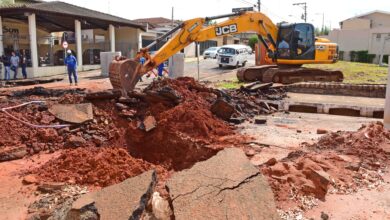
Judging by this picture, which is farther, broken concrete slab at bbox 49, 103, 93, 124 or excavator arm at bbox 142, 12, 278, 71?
excavator arm at bbox 142, 12, 278, 71

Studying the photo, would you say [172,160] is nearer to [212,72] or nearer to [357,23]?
[212,72]

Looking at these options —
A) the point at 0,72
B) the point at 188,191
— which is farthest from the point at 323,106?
the point at 0,72

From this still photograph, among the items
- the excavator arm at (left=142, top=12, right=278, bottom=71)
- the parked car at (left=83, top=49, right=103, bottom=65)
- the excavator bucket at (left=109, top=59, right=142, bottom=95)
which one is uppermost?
the excavator arm at (left=142, top=12, right=278, bottom=71)

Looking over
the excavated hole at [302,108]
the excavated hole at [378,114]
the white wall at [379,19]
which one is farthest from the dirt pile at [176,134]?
the white wall at [379,19]

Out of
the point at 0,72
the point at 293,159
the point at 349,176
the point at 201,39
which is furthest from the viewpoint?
the point at 0,72

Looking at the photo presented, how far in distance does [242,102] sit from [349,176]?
19.7ft

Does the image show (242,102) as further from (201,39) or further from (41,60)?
(41,60)

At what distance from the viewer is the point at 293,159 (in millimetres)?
5930

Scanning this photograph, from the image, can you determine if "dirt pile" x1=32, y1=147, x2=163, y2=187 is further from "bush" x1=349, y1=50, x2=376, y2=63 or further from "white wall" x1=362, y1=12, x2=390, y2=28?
"white wall" x1=362, y1=12, x2=390, y2=28

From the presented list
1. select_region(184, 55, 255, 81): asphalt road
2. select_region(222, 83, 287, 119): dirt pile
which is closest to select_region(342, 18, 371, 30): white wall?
select_region(184, 55, 255, 81): asphalt road

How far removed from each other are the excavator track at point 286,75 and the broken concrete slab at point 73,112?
10.7m

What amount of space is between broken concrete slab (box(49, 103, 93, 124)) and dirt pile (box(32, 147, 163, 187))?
1.77m

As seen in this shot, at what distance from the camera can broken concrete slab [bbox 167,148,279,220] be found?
12.9ft

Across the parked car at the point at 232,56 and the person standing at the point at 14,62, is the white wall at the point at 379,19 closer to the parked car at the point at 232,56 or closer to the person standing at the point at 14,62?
the parked car at the point at 232,56
